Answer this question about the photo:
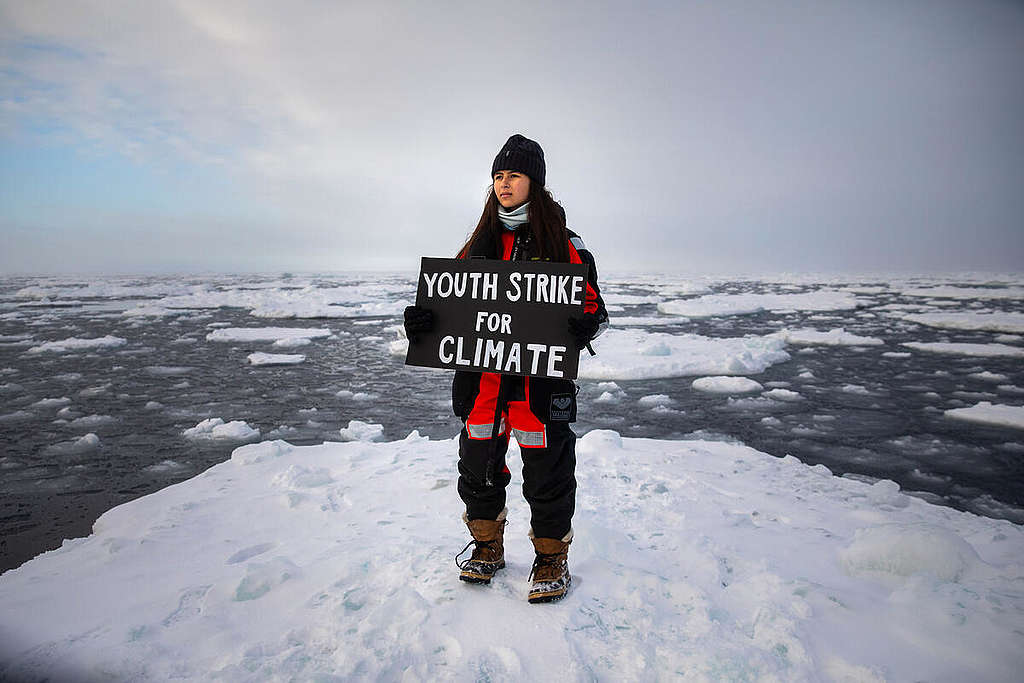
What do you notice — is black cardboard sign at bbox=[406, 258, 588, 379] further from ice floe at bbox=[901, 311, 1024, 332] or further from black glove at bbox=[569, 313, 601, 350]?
ice floe at bbox=[901, 311, 1024, 332]

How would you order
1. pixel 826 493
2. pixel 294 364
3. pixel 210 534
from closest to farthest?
1. pixel 210 534
2. pixel 826 493
3. pixel 294 364

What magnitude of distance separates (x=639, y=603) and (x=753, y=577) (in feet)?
1.92

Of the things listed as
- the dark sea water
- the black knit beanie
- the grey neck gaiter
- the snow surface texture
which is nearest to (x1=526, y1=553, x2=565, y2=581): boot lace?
the snow surface texture

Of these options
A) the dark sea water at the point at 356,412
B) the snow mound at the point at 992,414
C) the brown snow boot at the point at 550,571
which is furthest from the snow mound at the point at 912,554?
the snow mound at the point at 992,414

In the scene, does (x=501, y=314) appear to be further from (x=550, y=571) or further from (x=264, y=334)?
(x=264, y=334)

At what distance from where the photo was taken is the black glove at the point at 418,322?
1.96 m

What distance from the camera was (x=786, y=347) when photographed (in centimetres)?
1173

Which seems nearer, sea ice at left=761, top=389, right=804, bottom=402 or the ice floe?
sea ice at left=761, top=389, right=804, bottom=402

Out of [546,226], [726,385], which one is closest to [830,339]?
[726,385]

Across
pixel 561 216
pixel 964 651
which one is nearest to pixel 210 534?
pixel 561 216

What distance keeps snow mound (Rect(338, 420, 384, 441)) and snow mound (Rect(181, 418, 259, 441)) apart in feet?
3.24

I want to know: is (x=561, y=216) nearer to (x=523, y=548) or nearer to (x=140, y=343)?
(x=523, y=548)

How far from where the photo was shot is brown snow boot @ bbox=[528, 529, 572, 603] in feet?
6.15

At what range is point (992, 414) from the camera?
20.0 feet
